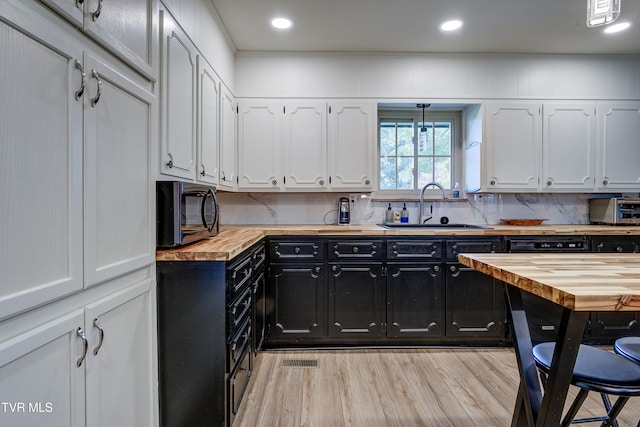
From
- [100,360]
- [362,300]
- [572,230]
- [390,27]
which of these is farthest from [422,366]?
[390,27]

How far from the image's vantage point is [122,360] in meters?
1.22

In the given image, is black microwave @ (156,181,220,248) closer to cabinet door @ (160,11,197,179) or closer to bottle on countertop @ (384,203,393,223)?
cabinet door @ (160,11,197,179)

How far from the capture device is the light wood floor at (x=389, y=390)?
179 centimetres

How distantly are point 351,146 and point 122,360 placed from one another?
7.57 ft

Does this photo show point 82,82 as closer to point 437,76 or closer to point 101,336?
point 101,336

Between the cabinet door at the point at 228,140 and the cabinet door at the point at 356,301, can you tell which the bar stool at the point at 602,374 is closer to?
the cabinet door at the point at 356,301

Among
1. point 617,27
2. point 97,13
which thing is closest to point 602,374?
point 97,13

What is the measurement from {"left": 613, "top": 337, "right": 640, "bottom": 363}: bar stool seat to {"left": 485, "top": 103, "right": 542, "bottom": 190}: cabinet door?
1.92m

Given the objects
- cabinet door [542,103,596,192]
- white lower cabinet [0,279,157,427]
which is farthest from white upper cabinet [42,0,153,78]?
cabinet door [542,103,596,192]

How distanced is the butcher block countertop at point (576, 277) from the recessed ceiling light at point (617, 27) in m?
2.15

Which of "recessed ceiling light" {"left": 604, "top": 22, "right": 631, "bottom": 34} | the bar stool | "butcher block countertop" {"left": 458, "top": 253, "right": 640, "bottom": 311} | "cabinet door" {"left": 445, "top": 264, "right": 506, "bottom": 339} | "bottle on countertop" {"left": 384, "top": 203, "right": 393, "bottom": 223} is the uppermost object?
"recessed ceiling light" {"left": 604, "top": 22, "right": 631, "bottom": 34}

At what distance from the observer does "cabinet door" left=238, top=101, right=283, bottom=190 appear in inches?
116

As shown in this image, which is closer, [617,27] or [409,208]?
[617,27]

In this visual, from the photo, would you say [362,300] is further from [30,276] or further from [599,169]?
[599,169]
